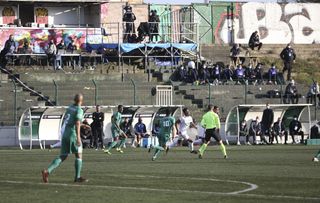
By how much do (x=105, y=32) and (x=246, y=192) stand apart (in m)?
50.1

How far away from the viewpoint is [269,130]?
181 ft

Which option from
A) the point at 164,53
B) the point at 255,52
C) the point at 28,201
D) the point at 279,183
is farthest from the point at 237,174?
the point at 255,52

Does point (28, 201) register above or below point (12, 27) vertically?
below

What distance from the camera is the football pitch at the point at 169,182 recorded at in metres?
19.6

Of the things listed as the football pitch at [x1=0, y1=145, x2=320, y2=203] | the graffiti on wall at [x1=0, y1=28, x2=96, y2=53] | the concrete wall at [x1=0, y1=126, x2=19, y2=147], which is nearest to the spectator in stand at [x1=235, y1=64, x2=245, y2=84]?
the graffiti on wall at [x1=0, y1=28, x2=96, y2=53]

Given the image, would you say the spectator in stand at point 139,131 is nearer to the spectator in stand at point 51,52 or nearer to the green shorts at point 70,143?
the spectator in stand at point 51,52

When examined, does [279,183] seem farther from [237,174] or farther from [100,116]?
[100,116]

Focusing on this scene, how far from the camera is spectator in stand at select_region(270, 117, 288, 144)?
55438mm

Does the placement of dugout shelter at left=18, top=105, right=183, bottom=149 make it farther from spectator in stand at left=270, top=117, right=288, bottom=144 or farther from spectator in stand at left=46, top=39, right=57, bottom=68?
spectator in stand at left=46, top=39, right=57, bottom=68

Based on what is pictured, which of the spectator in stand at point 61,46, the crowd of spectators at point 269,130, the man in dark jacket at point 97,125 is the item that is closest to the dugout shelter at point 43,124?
the man in dark jacket at point 97,125

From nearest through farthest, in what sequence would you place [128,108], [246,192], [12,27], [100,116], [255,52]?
1. [246,192]
2. [100,116]
3. [128,108]
4. [12,27]
5. [255,52]

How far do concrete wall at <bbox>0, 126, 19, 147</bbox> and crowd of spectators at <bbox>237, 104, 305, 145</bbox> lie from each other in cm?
1151

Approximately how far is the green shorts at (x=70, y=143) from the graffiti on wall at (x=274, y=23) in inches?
2129

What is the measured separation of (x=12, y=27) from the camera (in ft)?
217
